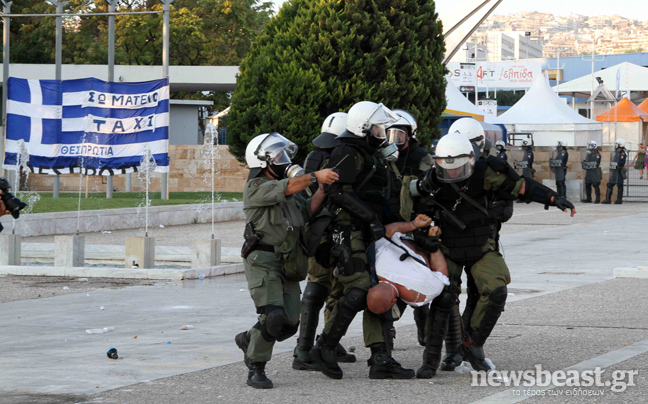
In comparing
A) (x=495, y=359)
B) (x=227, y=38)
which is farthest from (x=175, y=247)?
(x=227, y=38)

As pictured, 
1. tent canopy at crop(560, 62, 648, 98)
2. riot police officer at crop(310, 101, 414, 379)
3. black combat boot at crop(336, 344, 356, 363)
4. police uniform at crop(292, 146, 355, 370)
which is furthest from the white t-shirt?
tent canopy at crop(560, 62, 648, 98)

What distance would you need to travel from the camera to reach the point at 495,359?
719 centimetres

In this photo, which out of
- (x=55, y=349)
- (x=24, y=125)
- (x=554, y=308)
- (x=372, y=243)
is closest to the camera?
(x=372, y=243)

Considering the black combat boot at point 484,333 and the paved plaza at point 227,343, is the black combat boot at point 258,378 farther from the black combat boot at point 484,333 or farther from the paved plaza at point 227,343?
the black combat boot at point 484,333

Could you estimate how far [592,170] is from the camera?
98.4 feet

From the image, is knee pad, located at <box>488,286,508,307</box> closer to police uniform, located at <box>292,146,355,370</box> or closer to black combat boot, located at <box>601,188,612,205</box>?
police uniform, located at <box>292,146,355,370</box>

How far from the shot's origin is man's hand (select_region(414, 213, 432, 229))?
660 cm

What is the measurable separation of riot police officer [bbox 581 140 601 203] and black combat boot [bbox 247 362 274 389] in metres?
25.0

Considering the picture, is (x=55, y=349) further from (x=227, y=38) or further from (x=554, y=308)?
(x=227, y=38)

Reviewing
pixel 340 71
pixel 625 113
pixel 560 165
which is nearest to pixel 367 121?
pixel 340 71

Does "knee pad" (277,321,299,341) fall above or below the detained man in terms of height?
below

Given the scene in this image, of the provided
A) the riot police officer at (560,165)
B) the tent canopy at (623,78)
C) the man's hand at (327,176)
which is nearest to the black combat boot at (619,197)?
the riot police officer at (560,165)

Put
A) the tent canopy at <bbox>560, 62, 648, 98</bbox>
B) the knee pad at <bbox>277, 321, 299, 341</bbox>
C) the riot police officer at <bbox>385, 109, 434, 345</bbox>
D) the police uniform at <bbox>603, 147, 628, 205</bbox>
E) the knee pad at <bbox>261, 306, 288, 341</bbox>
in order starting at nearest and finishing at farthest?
the knee pad at <bbox>261, 306, 288, 341</bbox>
the knee pad at <bbox>277, 321, 299, 341</bbox>
the riot police officer at <bbox>385, 109, 434, 345</bbox>
the police uniform at <bbox>603, 147, 628, 205</bbox>
the tent canopy at <bbox>560, 62, 648, 98</bbox>

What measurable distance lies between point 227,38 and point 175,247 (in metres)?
33.9
